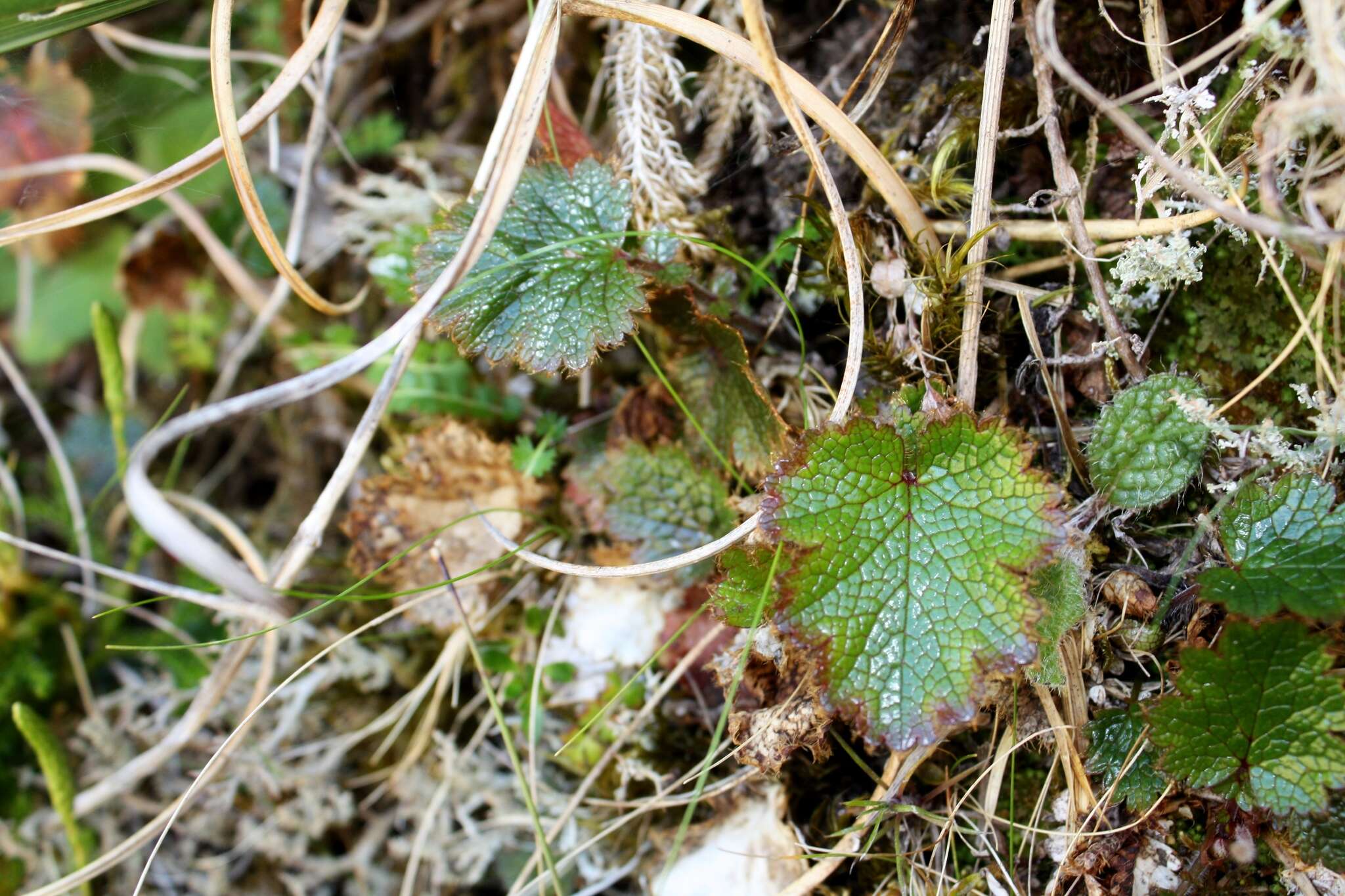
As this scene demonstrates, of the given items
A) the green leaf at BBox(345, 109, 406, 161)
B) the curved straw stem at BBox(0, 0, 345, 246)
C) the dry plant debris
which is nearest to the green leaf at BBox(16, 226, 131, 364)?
the dry plant debris

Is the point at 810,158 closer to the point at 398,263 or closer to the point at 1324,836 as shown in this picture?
the point at 398,263

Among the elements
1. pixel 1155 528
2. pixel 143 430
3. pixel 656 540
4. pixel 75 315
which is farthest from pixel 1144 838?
pixel 75 315

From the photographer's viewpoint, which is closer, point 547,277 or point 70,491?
point 547,277

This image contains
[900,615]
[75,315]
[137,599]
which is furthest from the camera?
[75,315]

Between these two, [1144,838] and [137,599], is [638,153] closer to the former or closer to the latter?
[1144,838]

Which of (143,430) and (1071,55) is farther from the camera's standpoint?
(143,430)

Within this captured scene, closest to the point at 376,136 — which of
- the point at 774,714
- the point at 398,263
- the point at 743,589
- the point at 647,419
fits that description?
the point at 398,263

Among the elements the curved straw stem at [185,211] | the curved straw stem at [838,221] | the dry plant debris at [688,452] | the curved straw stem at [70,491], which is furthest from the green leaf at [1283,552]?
the curved straw stem at [70,491]
